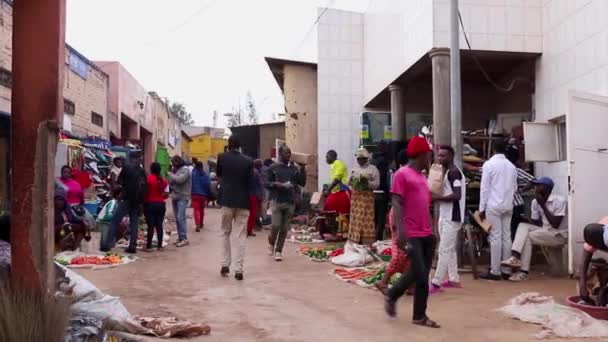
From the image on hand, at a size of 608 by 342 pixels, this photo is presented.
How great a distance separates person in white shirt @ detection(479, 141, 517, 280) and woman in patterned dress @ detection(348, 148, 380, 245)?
2.77 m

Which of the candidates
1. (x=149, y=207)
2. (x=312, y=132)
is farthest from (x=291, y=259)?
(x=312, y=132)

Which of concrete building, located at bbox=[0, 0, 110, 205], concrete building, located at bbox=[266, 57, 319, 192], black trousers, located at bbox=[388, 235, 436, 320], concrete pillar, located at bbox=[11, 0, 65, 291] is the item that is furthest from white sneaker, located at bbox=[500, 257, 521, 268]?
concrete building, located at bbox=[266, 57, 319, 192]

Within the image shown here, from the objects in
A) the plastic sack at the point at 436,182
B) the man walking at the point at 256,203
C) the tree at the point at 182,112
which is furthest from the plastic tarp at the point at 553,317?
the tree at the point at 182,112

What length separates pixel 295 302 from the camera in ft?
21.4

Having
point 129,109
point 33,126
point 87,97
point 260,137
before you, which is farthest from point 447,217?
point 129,109

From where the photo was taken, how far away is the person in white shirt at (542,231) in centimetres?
789

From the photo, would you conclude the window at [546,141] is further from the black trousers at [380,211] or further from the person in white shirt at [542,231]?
the black trousers at [380,211]

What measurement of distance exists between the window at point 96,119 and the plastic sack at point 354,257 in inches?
460

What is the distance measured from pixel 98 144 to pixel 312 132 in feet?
20.7

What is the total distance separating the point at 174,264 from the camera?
9.30 meters

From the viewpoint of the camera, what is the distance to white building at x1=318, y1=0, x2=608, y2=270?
7496 mm

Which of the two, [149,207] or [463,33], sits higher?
[463,33]

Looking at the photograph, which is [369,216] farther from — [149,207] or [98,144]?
[98,144]

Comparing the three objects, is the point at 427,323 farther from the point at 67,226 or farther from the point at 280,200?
the point at 67,226
